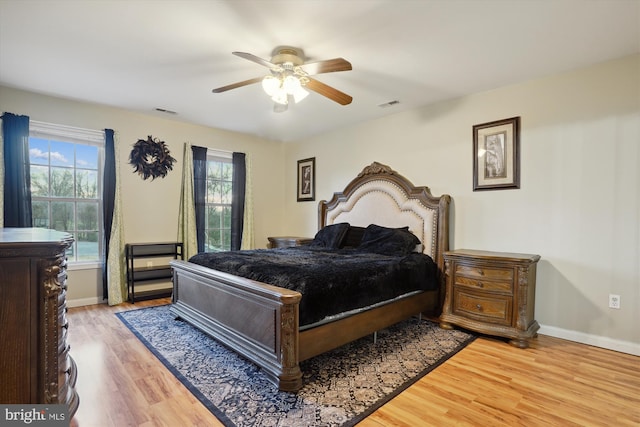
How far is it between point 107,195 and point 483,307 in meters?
4.67

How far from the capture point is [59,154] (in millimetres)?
3959

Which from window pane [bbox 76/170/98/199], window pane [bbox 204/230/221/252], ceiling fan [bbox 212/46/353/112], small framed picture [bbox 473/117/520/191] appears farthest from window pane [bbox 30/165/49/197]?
small framed picture [bbox 473/117/520/191]

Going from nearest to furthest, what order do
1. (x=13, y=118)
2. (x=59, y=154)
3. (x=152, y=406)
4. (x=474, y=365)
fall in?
1. (x=152, y=406)
2. (x=474, y=365)
3. (x=13, y=118)
4. (x=59, y=154)

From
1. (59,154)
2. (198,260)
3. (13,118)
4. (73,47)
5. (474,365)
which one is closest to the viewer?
(474,365)

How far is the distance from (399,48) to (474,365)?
2.63 m

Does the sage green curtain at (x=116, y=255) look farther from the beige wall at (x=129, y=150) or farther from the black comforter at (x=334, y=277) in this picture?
the black comforter at (x=334, y=277)

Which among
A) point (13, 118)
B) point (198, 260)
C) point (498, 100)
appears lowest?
point (198, 260)

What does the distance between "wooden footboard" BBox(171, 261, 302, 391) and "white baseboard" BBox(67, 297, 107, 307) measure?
1.69m

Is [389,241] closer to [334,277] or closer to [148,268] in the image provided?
[334,277]

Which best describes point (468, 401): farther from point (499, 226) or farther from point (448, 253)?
point (499, 226)

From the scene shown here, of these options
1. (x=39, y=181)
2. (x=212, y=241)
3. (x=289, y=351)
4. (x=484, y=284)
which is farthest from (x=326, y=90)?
(x=39, y=181)

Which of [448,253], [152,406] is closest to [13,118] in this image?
[152,406]

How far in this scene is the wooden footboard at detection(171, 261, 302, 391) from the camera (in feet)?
6.79

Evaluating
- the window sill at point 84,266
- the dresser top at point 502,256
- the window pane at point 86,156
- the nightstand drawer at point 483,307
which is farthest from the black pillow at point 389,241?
the window pane at point 86,156
